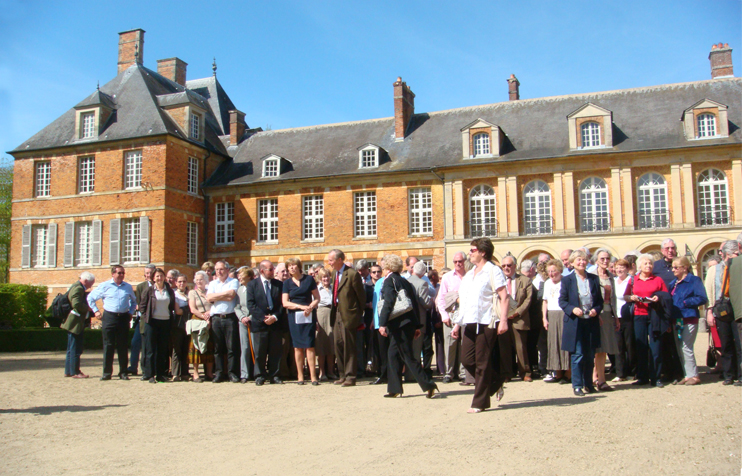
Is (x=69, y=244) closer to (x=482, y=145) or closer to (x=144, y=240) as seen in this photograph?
(x=144, y=240)

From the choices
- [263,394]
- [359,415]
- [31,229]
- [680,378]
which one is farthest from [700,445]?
[31,229]

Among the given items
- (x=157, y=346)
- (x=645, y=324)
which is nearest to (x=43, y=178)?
(x=157, y=346)

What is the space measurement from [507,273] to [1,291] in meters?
16.9

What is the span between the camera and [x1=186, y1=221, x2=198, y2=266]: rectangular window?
28578 millimetres

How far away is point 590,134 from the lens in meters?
25.6

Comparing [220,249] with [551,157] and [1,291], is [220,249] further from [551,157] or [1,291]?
[551,157]

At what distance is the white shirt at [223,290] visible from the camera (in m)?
9.77

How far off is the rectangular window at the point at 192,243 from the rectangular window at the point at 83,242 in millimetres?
4010

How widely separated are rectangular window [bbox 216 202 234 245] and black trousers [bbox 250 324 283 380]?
67.9ft

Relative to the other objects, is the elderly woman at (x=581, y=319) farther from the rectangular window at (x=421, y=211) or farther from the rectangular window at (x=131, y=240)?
the rectangular window at (x=131, y=240)

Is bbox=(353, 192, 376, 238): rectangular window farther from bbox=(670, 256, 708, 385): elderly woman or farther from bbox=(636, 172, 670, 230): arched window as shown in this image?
bbox=(670, 256, 708, 385): elderly woman

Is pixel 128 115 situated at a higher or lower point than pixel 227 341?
higher

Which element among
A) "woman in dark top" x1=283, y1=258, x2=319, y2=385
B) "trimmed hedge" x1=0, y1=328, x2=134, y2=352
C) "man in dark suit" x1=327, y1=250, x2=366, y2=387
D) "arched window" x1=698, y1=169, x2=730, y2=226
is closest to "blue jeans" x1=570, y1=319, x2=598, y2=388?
"man in dark suit" x1=327, y1=250, x2=366, y2=387

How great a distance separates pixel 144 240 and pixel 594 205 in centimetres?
1823
